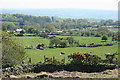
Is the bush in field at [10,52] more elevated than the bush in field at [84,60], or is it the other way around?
the bush in field at [10,52]

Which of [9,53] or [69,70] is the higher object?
[9,53]

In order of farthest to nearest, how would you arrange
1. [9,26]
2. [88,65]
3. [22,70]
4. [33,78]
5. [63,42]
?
[9,26], [63,42], [88,65], [22,70], [33,78]

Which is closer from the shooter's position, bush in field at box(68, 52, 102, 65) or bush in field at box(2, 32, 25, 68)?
bush in field at box(2, 32, 25, 68)

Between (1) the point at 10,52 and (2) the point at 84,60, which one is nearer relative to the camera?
(1) the point at 10,52

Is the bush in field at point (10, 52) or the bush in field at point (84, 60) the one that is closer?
the bush in field at point (10, 52)

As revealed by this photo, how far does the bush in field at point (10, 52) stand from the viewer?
15781 millimetres

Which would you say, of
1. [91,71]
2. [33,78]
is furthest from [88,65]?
[33,78]

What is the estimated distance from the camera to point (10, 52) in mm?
16250

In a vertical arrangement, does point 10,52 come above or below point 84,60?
above

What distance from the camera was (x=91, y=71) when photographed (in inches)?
635

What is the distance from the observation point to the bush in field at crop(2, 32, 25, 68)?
51.8 feet

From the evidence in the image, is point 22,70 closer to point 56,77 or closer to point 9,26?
point 56,77

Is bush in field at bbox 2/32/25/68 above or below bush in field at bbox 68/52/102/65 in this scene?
above

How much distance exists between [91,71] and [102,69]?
104 centimetres
